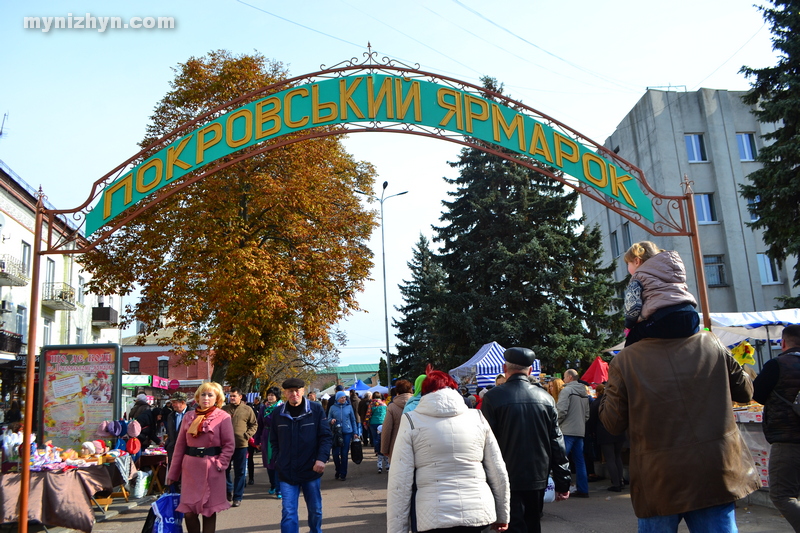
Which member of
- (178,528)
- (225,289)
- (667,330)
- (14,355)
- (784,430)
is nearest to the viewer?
(667,330)

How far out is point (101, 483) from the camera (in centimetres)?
966

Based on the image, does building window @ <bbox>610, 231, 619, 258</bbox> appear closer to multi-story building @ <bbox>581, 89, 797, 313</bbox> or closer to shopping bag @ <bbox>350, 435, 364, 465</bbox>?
multi-story building @ <bbox>581, 89, 797, 313</bbox>

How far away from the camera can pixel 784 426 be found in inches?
213

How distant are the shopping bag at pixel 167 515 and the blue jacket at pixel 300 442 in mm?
1108

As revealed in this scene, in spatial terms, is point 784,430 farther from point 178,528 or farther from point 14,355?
point 14,355

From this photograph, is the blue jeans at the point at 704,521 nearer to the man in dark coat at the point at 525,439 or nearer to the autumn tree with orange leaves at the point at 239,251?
the man in dark coat at the point at 525,439

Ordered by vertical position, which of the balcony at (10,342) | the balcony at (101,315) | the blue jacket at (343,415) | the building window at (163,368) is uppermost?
the balcony at (101,315)

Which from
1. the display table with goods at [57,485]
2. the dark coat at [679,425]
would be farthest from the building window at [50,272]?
the dark coat at [679,425]

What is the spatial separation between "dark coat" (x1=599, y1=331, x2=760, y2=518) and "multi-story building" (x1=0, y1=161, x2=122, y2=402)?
23.3 meters

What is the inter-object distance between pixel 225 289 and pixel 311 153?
610 centimetres

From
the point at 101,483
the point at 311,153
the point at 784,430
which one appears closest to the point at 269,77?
the point at 311,153

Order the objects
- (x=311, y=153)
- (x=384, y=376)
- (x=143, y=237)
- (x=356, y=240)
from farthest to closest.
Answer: (x=384, y=376) → (x=356, y=240) → (x=311, y=153) → (x=143, y=237)

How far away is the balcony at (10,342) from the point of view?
27125 mm

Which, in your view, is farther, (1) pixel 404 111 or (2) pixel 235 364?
(2) pixel 235 364
